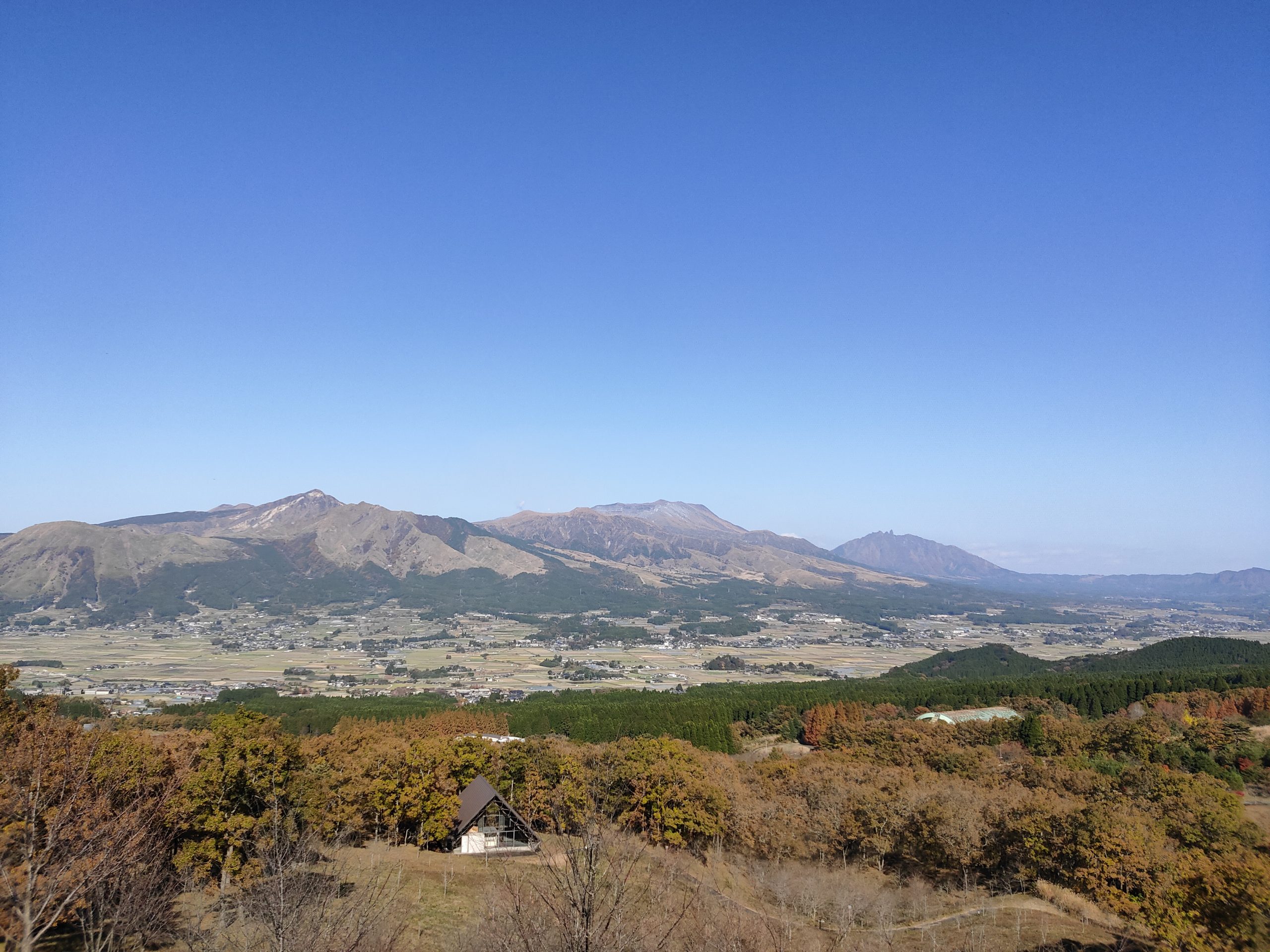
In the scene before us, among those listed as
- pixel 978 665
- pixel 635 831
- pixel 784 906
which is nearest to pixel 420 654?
pixel 978 665

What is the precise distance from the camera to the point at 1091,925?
21.1 metres

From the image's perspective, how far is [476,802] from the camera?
101 ft

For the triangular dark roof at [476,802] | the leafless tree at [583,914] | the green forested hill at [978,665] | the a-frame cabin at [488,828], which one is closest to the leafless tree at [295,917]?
the leafless tree at [583,914]

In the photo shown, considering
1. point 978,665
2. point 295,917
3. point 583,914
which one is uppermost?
point 583,914

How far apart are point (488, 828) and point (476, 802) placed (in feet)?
3.90

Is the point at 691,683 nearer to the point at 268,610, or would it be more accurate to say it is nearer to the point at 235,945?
the point at 235,945

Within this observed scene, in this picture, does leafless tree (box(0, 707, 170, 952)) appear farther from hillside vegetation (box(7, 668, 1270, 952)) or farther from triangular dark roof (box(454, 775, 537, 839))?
triangular dark roof (box(454, 775, 537, 839))

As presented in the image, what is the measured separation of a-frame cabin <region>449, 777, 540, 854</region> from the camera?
30.3 meters

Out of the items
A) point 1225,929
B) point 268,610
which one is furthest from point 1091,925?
point 268,610

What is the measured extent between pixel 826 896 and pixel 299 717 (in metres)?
52.3

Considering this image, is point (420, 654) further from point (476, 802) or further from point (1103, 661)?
point (476, 802)

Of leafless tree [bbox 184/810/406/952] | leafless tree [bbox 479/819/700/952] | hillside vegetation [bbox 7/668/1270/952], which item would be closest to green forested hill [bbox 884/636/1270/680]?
hillside vegetation [bbox 7/668/1270/952]

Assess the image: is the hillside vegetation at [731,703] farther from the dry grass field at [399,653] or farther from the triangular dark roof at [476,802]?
the triangular dark roof at [476,802]

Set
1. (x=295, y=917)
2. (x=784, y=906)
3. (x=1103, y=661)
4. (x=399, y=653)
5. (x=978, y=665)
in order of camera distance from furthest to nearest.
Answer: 1. (x=399, y=653)
2. (x=978, y=665)
3. (x=1103, y=661)
4. (x=784, y=906)
5. (x=295, y=917)
